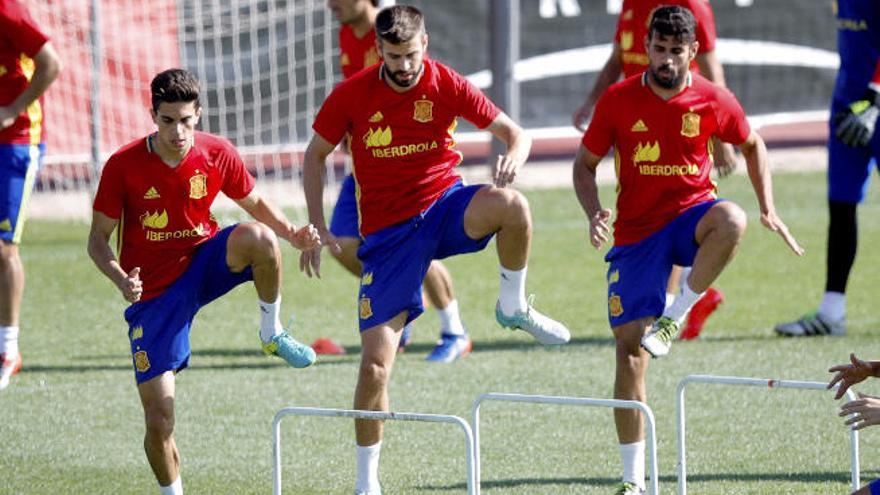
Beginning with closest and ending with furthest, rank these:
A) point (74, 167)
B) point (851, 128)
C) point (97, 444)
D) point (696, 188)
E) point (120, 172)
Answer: point (120, 172)
point (696, 188)
point (97, 444)
point (851, 128)
point (74, 167)

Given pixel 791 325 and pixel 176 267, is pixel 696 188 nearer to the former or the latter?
pixel 176 267

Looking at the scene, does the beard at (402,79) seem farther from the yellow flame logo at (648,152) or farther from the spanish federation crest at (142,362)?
the spanish federation crest at (142,362)

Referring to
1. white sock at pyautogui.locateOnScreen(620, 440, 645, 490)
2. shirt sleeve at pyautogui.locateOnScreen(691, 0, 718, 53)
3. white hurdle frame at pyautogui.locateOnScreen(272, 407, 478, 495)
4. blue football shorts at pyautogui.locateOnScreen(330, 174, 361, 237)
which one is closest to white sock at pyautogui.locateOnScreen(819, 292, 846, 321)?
shirt sleeve at pyautogui.locateOnScreen(691, 0, 718, 53)

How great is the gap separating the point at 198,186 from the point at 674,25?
7.82 feet

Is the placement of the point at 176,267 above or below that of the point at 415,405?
above

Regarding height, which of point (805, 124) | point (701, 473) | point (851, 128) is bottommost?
point (805, 124)

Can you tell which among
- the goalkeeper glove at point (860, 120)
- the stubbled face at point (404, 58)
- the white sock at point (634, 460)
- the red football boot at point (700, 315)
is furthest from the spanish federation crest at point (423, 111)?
the red football boot at point (700, 315)

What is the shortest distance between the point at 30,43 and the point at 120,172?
9.72 ft

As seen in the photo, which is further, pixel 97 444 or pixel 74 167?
pixel 74 167

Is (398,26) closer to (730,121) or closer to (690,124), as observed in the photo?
(690,124)

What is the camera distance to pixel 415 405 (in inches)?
391

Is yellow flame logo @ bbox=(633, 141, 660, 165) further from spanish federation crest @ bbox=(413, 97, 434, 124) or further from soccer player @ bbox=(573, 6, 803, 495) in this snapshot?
spanish federation crest @ bbox=(413, 97, 434, 124)

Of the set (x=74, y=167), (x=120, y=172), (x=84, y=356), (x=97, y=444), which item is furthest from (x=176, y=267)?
(x=74, y=167)

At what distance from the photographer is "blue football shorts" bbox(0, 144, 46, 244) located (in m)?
10.6
